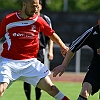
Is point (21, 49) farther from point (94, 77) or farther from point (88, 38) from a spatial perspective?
point (94, 77)

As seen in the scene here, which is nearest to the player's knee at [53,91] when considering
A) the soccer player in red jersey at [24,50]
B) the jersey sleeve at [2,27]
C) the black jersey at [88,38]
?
the soccer player in red jersey at [24,50]

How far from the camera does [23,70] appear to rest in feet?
27.0

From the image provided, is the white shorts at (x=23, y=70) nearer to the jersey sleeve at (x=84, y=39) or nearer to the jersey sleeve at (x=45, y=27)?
the jersey sleeve at (x=45, y=27)

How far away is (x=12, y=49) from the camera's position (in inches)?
327

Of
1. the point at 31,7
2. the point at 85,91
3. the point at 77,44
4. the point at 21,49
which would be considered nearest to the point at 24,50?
the point at 21,49

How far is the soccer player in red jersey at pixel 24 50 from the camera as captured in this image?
823 cm

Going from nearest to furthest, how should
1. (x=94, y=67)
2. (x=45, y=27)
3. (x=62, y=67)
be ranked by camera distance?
(x=62, y=67), (x=94, y=67), (x=45, y=27)

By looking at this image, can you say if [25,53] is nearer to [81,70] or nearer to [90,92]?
[90,92]

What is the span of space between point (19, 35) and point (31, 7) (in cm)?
47

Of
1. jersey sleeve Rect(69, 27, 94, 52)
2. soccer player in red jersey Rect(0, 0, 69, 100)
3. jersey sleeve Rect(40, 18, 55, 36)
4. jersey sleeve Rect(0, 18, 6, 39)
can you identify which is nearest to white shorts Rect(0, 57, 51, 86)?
soccer player in red jersey Rect(0, 0, 69, 100)

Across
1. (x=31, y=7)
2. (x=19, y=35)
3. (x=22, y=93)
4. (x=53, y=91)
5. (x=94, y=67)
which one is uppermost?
(x=31, y=7)

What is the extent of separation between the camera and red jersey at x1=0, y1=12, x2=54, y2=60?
27.2 feet

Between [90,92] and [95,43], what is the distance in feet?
2.43

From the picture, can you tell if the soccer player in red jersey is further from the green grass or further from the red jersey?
the green grass
